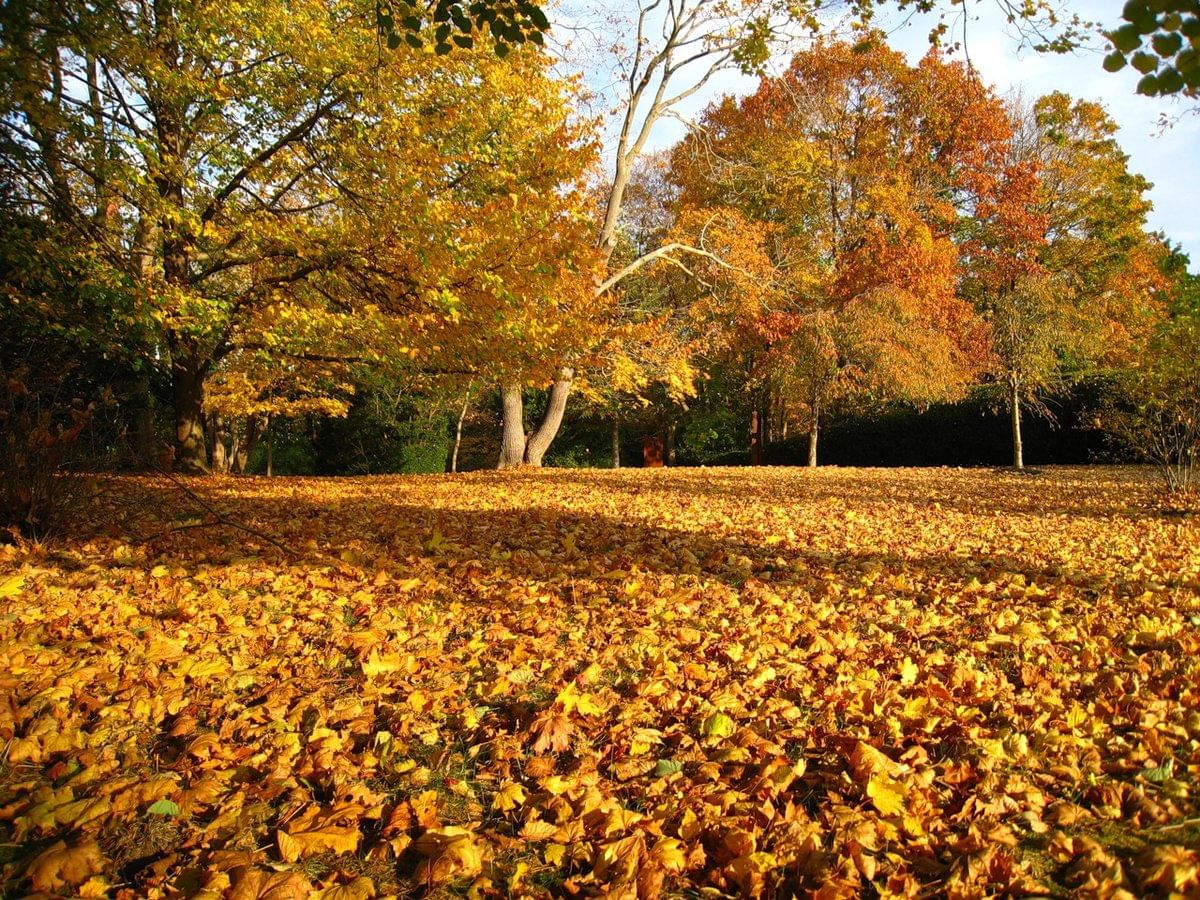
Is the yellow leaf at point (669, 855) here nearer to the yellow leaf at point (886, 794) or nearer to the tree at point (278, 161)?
the yellow leaf at point (886, 794)

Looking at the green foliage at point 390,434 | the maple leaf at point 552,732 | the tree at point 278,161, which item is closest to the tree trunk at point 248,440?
the green foliage at point 390,434

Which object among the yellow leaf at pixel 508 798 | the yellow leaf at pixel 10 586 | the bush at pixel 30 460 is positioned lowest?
the yellow leaf at pixel 508 798

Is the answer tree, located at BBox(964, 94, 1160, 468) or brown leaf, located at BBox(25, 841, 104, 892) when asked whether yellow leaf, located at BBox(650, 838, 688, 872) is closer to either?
brown leaf, located at BBox(25, 841, 104, 892)

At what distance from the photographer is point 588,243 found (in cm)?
795

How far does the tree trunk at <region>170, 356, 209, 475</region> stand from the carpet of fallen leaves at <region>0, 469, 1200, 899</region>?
6.27 m

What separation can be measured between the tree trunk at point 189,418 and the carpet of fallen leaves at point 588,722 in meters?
6.27

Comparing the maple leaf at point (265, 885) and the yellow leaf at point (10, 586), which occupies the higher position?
the yellow leaf at point (10, 586)

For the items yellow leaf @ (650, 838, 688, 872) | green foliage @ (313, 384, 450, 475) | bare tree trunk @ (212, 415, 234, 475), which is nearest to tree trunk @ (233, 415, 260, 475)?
bare tree trunk @ (212, 415, 234, 475)

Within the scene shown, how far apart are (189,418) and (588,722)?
1038cm

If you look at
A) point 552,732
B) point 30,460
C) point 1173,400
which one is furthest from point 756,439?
point 552,732

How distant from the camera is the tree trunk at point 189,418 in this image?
10.5 metres

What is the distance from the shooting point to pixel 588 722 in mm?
2498

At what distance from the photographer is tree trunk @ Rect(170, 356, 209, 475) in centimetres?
1050

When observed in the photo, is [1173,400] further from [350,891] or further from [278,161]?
[278,161]
